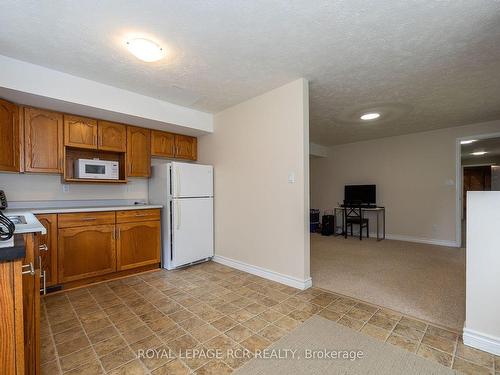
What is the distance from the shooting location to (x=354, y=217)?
18.7ft

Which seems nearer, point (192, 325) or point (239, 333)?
point (239, 333)

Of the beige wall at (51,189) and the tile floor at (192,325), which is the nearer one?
the tile floor at (192,325)

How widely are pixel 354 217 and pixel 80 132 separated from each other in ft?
17.9

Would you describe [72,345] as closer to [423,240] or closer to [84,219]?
[84,219]

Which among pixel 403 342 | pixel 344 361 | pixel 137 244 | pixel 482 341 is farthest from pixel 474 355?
pixel 137 244

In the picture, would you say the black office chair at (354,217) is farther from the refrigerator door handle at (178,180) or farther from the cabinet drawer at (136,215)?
the cabinet drawer at (136,215)

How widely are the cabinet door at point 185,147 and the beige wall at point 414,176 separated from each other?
→ 12.8ft

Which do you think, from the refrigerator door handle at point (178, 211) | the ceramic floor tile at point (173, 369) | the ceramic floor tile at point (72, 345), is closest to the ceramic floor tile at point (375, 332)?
the ceramic floor tile at point (173, 369)

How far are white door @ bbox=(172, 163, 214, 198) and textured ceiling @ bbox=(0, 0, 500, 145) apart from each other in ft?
3.04

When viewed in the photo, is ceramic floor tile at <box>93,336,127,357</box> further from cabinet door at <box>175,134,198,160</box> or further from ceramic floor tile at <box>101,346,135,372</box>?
cabinet door at <box>175,134,198,160</box>

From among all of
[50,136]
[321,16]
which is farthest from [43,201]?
[321,16]

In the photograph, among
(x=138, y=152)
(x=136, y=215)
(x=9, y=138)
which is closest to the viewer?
(x=9, y=138)

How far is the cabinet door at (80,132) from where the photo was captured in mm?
2873

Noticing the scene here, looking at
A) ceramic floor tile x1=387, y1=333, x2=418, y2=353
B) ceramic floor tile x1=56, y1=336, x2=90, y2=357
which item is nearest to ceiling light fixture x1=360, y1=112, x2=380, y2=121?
ceramic floor tile x1=387, y1=333, x2=418, y2=353
